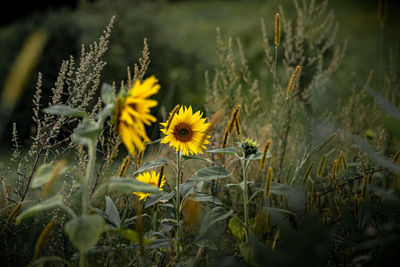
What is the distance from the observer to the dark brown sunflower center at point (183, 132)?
0.95 m

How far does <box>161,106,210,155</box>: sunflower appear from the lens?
3.12ft

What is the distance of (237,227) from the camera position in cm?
82

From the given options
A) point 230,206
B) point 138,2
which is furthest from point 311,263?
point 138,2

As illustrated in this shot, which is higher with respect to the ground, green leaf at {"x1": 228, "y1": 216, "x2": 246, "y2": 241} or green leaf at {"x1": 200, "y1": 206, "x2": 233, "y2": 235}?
green leaf at {"x1": 200, "y1": 206, "x2": 233, "y2": 235}

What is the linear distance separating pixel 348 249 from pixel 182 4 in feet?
41.0

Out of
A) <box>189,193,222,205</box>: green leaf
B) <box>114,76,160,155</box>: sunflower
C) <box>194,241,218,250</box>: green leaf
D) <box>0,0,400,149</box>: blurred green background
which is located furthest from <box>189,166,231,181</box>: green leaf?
<box>0,0,400,149</box>: blurred green background

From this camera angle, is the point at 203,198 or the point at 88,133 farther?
the point at 203,198

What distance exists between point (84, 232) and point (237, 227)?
0.40m

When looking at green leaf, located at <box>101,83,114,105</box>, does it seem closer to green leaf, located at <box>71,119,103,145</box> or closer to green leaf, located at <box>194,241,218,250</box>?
green leaf, located at <box>71,119,103,145</box>

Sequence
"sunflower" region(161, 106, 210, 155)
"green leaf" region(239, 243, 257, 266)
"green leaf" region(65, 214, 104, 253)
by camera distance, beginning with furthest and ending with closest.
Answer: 1. "sunflower" region(161, 106, 210, 155)
2. "green leaf" region(239, 243, 257, 266)
3. "green leaf" region(65, 214, 104, 253)

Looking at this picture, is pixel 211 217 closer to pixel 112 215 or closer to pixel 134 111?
pixel 112 215

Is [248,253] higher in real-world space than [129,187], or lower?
lower

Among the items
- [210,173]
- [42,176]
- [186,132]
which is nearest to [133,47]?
[186,132]

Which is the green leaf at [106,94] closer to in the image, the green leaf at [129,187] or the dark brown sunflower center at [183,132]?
the green leaf at [129,187]
